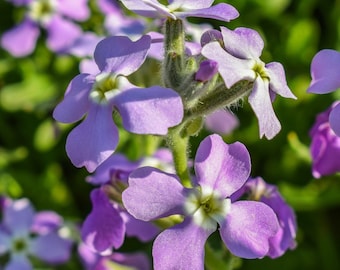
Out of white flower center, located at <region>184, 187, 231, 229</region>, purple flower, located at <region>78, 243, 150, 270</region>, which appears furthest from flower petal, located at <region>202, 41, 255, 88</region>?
purple flower, located at <region>78, 243, 150, 270</region>

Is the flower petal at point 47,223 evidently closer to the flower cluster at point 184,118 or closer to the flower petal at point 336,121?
the flower cluster at point 184,118

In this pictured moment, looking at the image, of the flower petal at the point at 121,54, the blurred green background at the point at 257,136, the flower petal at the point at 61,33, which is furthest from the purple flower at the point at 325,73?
the flower petal at the point at 61,33

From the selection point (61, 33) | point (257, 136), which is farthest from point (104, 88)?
point (61, 33)

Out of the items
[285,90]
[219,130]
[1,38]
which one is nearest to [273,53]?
[219,130]

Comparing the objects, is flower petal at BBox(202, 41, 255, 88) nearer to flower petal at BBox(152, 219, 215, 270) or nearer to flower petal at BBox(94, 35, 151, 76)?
flower petal at BBox(94, 35, 151, 76)

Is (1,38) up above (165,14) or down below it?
below

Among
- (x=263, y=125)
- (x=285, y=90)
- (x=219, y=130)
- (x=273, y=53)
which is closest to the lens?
(x=263, y=125)

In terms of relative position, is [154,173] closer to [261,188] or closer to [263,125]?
[263,125]
